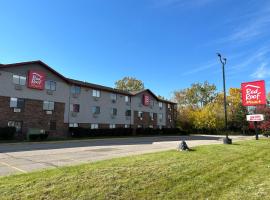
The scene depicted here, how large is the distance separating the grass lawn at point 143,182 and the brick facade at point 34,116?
22.6 meters

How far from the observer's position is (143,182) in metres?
7.07

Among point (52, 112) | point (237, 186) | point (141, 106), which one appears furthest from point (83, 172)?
point (141, 106)

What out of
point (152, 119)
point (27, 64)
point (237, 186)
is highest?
point (27, 64)

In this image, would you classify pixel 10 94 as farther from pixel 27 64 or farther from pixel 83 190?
pixel 83 190

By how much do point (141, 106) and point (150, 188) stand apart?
42.6m

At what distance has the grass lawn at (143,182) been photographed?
242 inches

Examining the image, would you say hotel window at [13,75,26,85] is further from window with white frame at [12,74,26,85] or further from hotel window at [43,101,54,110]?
hotel window at [43,101,54,110]

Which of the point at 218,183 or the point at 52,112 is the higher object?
the point at 52,112

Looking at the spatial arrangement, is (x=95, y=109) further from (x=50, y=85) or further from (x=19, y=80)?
(x=19, y=80)

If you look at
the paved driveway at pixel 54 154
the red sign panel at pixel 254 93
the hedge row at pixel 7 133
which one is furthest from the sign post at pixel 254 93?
the hedge row at pixel 7 133

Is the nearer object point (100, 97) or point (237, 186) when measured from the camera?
point (237, 186)

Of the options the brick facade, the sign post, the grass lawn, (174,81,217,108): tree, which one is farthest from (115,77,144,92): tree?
the grass lawn

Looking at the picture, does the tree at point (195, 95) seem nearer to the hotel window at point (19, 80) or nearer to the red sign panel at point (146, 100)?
the red sign panel at point (146, 100)

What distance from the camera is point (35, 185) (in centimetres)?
645
